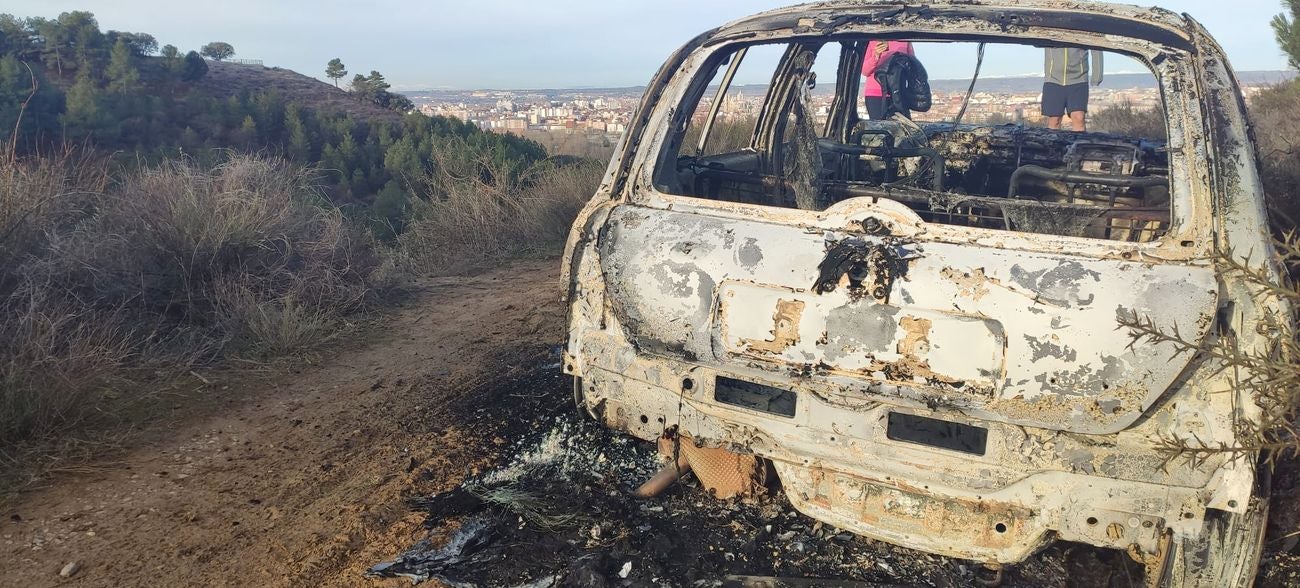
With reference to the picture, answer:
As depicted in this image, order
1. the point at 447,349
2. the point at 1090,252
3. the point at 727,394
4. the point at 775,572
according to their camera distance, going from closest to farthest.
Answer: the point at 1090,252, the point at 727,394, the point at 775,572, the point at 447,349

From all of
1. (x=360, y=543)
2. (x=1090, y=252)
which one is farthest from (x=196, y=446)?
(x=1090, y=252)

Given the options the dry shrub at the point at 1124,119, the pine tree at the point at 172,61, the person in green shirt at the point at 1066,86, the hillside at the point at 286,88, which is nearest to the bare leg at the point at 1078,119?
the person in green shirt at the point at 1066,86

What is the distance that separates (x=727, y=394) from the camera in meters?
2.35

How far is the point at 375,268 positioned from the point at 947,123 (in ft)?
13.7

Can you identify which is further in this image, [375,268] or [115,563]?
[375,268]

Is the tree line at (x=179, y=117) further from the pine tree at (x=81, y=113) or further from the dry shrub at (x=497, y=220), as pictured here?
the dry shrub at (x=497, y=220)

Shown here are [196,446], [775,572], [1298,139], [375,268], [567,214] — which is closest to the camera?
[775,572]

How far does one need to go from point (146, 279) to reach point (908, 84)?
509 centimetres

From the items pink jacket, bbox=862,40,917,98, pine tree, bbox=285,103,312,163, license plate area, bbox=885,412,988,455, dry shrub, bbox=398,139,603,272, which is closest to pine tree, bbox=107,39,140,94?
pine tree, bbox=285,103,312,163

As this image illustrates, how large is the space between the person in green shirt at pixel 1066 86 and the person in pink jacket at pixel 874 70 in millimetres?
998

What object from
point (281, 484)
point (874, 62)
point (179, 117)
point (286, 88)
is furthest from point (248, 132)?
point (281, 484)

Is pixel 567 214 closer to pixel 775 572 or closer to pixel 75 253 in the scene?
pixel 75 253

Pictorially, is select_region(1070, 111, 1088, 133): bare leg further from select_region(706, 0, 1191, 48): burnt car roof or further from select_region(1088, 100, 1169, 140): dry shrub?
select_region(706, 0, 1191, 48): burnt car roof

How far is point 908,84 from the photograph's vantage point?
5.66 meters
